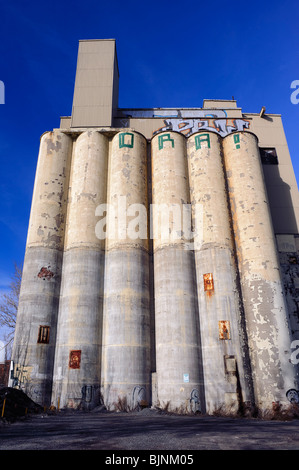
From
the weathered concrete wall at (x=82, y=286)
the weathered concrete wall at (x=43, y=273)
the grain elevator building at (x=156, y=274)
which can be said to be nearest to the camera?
the grain elevator building at (x=156, y=274)

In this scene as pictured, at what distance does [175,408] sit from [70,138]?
27577 millimetres

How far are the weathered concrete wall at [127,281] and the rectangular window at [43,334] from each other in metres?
4.66

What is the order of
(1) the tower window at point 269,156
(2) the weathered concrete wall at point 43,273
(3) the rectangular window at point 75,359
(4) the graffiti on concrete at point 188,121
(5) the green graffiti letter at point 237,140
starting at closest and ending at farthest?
(3) the rectangular window at point 75,359 < (2) the weathered concrete wall at point 43,273 < (5) the green graffiti letter at point 237,140 < (1) the tower window at point 269,156 < (4) the graffiti on concrete at point 188,121

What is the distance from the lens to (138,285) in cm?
2777

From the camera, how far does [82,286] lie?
2766 cm

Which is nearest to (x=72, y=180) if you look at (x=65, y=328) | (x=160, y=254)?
(x=160, y=254)

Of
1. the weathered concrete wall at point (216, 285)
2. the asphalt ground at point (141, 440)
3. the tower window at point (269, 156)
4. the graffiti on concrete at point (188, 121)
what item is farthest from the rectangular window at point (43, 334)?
the tower window at point (269, 156)

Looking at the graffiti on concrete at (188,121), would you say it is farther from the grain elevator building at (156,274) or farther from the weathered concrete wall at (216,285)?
the weathered concrete wall at (216,285)

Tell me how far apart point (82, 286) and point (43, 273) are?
3.83 metres

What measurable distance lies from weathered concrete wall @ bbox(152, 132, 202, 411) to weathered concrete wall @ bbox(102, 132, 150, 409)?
1098 millimetres

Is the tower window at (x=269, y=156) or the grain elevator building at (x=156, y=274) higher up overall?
the tower window at (x=269, y=156)

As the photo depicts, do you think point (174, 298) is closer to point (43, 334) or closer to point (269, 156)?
point (43, 334)

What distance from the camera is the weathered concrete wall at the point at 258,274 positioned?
24453 millimetres

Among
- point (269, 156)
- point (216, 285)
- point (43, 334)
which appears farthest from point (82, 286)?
point (269, 156)
